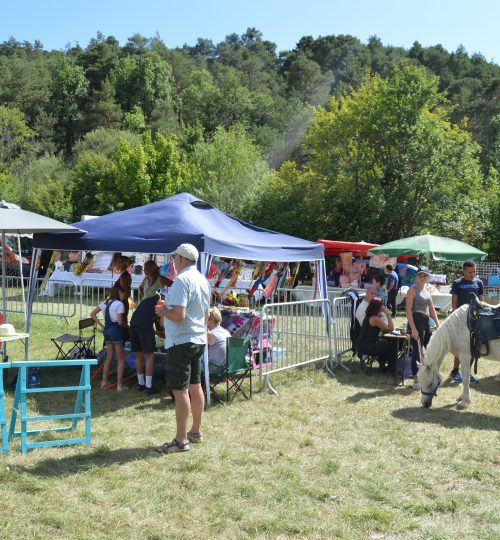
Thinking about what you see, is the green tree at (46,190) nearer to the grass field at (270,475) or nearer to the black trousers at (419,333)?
the black trousers at (419,333)

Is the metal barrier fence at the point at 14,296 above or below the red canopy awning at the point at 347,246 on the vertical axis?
below

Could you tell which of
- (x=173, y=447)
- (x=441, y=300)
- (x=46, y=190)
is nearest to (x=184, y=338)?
(x=173, y=447)

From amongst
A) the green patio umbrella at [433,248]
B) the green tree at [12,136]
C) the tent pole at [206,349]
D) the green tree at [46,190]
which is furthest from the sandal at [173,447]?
→ the green tree at [12,136]

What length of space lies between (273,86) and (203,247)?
74.2 meters

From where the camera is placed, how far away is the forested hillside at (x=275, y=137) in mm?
23750

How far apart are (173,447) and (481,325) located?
393 cm

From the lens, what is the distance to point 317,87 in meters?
74.8

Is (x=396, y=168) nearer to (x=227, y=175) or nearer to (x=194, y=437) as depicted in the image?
(x=227, y=175)

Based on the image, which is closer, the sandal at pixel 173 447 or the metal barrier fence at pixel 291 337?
the sandal at pixel 173 447

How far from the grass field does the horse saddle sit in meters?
0.78

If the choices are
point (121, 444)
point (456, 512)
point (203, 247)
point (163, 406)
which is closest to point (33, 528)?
point (121, 444)

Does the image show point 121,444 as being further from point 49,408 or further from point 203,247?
point 203,247

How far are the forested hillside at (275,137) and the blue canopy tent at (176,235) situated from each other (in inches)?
613

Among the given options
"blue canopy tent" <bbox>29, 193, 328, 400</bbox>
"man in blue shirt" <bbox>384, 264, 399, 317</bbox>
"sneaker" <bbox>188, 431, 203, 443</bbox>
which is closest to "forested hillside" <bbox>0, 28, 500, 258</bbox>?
"man in blue shirt" <bbox>384, 264, 399, 317</bbox>
